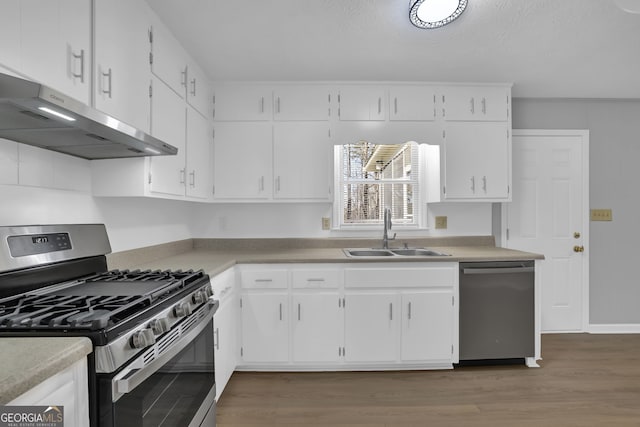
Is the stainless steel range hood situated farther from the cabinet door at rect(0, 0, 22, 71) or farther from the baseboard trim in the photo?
the baseboard trim

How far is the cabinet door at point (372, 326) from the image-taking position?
252 centimetres

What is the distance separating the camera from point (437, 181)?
9.94ft

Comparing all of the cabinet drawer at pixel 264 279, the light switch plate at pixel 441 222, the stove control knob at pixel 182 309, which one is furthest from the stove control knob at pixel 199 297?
the light switch plate at pixel 441 222

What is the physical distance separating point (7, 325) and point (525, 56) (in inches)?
126

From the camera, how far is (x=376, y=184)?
3344 mm

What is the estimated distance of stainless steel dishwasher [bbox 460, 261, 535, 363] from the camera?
8.39 ft

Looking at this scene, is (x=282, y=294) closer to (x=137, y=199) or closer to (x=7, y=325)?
(x=137, y=199)

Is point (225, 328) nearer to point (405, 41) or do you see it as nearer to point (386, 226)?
point (386, 226)

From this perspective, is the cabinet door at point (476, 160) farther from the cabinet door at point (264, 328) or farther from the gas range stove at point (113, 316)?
the gas range stove at point (113, 316)

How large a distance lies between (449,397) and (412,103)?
2.30 meters

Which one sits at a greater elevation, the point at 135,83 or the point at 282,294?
the point at 135,83

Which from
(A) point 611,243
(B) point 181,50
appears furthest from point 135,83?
(A) point 611,243

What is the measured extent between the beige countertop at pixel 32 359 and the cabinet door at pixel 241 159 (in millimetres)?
2090

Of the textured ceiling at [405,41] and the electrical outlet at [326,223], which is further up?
the textured ceiling at [405,41]
